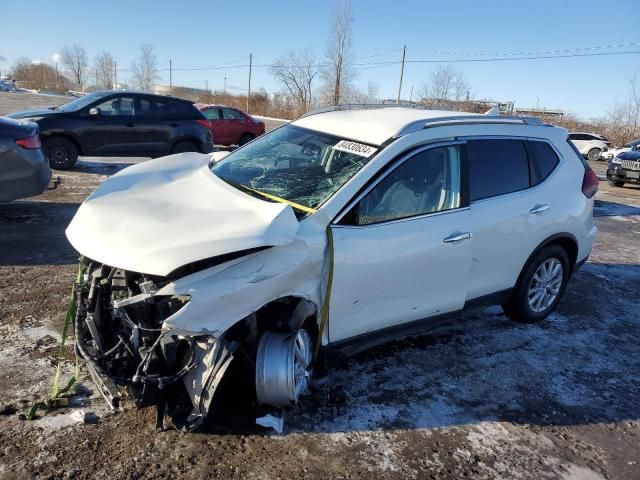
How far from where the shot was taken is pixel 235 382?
297 cm

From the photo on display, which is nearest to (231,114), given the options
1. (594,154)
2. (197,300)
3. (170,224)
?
(170,224)

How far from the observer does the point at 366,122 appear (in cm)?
373

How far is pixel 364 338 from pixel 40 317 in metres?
2.59

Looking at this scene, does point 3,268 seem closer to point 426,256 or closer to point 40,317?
point 40,317

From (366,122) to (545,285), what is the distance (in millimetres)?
2279

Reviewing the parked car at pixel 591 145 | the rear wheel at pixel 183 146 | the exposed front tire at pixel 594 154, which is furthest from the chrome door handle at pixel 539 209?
the exposed front tire at pixel 594 154

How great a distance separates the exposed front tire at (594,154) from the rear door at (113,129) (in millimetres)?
25372

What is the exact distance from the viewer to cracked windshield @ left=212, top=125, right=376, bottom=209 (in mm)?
3309

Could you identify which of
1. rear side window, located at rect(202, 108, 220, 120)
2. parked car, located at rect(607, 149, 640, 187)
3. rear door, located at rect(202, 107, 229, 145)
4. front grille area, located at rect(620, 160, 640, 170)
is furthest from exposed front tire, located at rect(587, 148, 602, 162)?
rear side window, located at rect(202, 108, 220, 120)

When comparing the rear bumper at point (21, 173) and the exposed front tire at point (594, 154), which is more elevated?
the rear bumper at point (21, 173)

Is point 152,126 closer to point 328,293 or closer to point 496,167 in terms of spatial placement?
point 496,167

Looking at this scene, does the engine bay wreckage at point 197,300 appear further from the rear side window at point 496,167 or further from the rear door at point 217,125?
the rear door at point 217,125

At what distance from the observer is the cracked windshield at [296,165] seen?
3.31 metres

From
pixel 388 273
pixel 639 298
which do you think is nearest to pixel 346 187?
pixel 388 273
